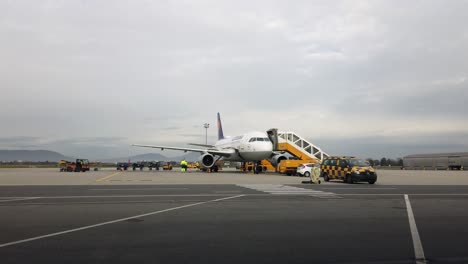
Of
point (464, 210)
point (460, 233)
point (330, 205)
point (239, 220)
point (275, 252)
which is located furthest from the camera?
point (330, 205)

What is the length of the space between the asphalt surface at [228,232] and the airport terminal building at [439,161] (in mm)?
71019

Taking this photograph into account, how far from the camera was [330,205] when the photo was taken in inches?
538

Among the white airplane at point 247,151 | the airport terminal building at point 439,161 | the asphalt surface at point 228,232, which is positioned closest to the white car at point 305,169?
the white airplane at point 247,151

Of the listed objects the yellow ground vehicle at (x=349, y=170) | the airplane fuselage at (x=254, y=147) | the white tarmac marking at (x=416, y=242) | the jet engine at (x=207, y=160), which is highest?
the airplane fuselage at (x=254, y=147)

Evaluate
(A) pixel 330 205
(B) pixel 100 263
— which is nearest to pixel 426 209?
(A) pixel 330 205

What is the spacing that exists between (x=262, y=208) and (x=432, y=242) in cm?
572

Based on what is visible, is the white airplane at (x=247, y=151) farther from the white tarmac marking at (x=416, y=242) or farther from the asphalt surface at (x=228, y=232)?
the white tarmac marking at (x=416, y=242)

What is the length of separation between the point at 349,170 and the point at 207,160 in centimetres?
2363

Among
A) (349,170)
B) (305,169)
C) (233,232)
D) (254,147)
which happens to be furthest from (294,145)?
(233,232)

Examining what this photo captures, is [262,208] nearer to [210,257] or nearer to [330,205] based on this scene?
[330,205]

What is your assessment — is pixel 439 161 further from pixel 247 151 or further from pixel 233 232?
pixel 233 232

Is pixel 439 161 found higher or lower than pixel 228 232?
higher

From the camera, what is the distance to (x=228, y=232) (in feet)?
28.8

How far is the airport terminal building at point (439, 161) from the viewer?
252ft
